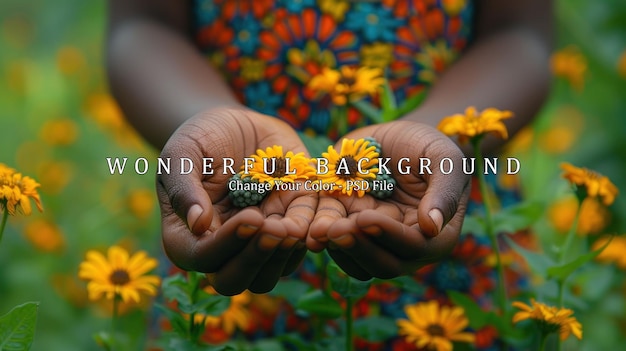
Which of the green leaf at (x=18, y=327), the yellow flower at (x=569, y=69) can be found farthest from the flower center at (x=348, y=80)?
the yellow flower at (x=569, y=69)

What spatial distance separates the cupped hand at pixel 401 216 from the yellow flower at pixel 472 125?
3.2 inches

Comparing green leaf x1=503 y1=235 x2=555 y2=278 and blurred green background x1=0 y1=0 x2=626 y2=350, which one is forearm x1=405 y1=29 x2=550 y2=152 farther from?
blurred green background x1=0 y1=0 x2=626 y2=350

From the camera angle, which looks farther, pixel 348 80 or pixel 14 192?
pixel 348 80

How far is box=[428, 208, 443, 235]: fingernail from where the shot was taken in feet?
2.39

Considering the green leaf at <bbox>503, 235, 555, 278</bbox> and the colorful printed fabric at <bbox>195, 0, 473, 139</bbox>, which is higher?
the colorful printed fabric at <bbox>195, 0, 473, 139</bbox>

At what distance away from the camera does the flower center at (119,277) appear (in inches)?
38.0

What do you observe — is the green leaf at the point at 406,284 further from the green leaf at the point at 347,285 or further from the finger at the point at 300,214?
the finger at the point at 300,214

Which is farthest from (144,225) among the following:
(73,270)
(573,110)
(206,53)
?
(573,110)

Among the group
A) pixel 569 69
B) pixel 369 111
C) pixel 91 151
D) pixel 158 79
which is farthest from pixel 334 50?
pixel 91 151

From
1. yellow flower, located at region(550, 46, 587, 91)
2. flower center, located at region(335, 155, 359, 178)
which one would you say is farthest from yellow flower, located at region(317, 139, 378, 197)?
yellow flower, located at region(550, 46, 587, 91)

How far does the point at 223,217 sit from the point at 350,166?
0.44ft

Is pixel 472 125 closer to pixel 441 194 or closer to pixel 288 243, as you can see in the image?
pixel 441 194

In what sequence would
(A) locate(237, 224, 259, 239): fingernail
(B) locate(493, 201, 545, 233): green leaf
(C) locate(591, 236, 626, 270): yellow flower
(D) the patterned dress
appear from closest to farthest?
(A) locate(237, 224, 259, 239): fingernail
(B) locate(493, 201, 545, 233): green leaf
(D) the patterned dress
(C) locate(591, 236, 626, 270): yellow flower

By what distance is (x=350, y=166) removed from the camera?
86cm
